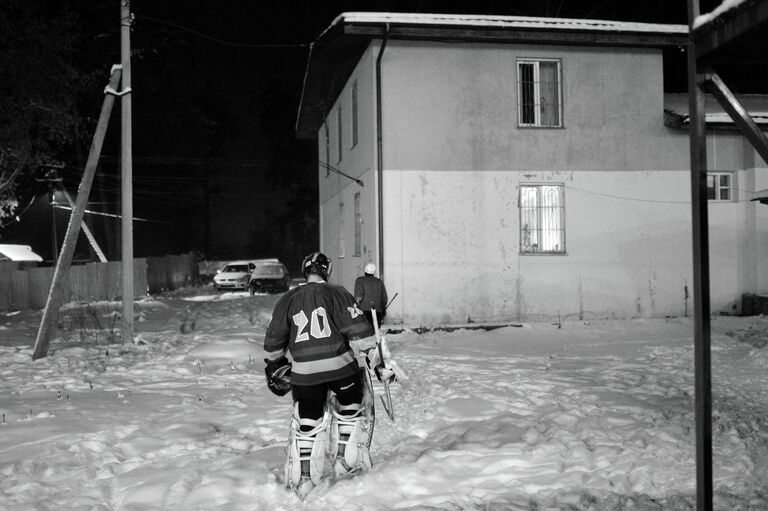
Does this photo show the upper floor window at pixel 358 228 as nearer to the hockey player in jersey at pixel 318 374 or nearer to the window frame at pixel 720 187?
the window frame at pixel 720 187

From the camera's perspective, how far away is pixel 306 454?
16.9 ft

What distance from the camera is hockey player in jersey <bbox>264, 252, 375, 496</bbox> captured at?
5152 mm

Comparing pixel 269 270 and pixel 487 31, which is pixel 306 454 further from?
pixel 269 270

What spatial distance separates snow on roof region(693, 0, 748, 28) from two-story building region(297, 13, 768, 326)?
11598 millimetres

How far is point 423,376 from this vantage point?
10.2 meters

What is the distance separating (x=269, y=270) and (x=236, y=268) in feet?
17.4

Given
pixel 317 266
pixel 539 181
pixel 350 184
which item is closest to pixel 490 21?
pixel 539 181

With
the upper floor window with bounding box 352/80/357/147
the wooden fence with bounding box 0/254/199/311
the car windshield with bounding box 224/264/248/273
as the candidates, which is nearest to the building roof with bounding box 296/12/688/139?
the upper floor window with bounding box 352/80/357/147

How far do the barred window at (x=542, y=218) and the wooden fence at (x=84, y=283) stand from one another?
1638cm

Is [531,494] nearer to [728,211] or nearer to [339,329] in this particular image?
[339,329]

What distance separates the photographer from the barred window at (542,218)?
637 inches

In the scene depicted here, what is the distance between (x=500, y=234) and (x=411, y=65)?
14.2 ft

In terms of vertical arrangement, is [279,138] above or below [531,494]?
above

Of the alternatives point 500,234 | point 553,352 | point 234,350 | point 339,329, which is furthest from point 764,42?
point 500,234
